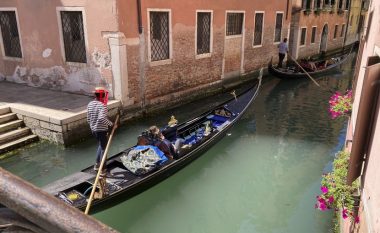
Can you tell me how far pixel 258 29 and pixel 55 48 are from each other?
6.65m

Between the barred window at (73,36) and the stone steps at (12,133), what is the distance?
5.49 ft

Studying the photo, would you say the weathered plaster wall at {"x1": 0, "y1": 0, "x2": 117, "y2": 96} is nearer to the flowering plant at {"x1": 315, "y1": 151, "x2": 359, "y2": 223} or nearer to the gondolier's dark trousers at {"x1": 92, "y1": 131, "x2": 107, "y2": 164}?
the gondolier's dark trousers at {"x1": 92, "y1": 131, "x2": 107, "y2": 164}

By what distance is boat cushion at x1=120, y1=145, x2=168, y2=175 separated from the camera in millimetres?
3915

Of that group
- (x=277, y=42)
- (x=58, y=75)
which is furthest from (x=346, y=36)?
(x=58, y=75)

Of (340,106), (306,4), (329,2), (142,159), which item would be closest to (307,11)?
(306,4)

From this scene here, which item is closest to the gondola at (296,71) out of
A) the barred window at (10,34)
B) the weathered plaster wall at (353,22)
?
the barred window at (10,34)

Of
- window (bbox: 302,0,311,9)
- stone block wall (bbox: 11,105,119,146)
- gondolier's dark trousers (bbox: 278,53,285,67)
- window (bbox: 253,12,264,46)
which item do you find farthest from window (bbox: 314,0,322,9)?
stone block wall (bbox: 11,105,119,146)

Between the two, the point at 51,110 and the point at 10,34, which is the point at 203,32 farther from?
the point at 10,34

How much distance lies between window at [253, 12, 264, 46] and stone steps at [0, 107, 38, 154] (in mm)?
7619

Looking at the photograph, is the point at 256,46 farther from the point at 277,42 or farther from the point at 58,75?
the point at 58,75

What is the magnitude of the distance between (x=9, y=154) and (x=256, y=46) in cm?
816

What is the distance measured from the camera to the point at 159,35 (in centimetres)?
705

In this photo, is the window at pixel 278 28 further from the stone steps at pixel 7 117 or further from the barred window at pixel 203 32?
the stone steps at pixel 7 117

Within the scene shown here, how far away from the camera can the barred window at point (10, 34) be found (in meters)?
7.19
